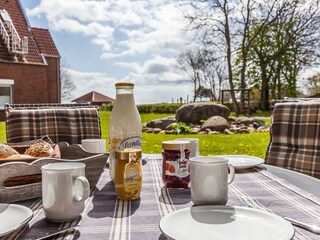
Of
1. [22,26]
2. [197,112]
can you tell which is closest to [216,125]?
[197,112]

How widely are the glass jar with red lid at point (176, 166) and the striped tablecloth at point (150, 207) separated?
29 mm

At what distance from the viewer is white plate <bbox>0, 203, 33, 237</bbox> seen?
0.58 m

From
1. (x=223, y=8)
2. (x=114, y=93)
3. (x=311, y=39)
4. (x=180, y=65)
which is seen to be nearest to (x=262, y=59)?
(x=311, y=39)

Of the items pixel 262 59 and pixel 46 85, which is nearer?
pixel 46 85

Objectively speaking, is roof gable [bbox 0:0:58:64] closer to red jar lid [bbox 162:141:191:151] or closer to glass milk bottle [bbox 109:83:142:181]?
glass milk bottle [bbox 109:83:142:181]

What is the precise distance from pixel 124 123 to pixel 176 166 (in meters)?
0.19

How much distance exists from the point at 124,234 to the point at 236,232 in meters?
0.19

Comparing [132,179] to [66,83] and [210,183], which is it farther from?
[66,83]

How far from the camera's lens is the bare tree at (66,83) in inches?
729

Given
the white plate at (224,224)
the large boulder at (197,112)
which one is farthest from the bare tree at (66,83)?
the white plate at (224,224)

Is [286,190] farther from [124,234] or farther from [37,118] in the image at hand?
[37,118]

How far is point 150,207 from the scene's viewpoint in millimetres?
736

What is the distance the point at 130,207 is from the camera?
737 millimetres

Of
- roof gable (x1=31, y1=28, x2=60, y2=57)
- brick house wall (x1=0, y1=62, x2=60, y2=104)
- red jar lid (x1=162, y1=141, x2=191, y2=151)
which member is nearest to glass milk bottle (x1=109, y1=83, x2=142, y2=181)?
red jar lid (x1=162, y1=141, x2=191, y2=151)
